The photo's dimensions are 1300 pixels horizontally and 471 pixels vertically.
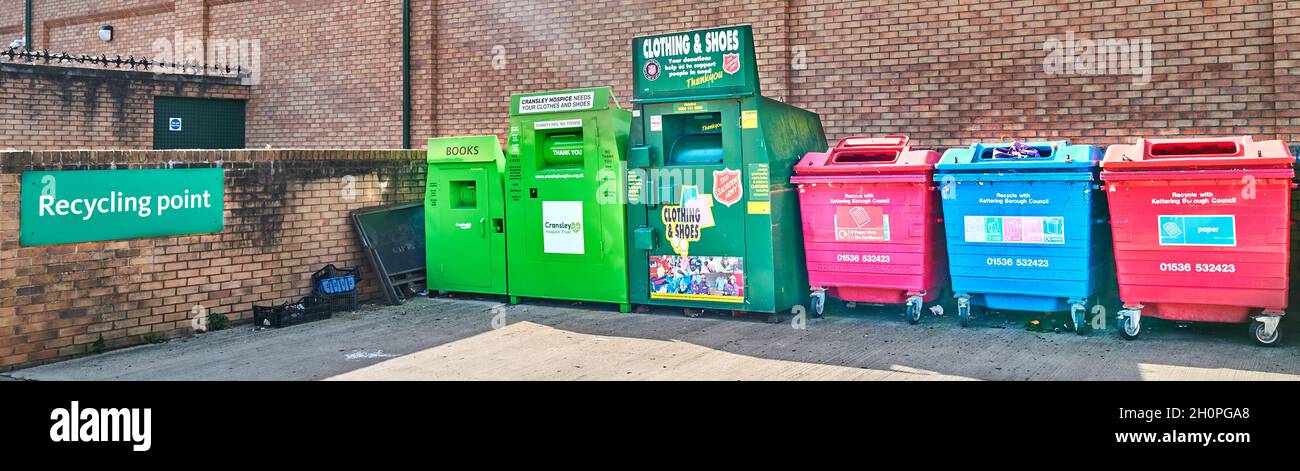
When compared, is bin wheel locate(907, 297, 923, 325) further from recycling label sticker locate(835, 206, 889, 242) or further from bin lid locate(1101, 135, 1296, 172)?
bin lid locate(1101, 135, 1296, 172)

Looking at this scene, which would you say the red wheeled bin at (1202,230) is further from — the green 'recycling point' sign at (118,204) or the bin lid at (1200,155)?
the green 'recycling point' sign at (118,204)

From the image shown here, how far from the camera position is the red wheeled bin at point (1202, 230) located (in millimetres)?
6062

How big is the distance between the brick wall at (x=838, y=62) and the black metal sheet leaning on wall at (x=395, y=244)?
2.34 meters

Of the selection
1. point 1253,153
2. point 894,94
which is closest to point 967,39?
point 894,94

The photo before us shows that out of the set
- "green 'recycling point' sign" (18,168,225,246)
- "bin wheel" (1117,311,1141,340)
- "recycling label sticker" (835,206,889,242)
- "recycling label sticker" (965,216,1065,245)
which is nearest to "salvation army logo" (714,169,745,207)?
"recycling label sticker" (835,206,889,242)

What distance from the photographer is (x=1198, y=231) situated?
6.25 m

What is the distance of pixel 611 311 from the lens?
323 inches

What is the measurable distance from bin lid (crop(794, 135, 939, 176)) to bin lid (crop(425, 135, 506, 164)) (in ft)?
8.99

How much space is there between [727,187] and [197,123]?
8.68 meters

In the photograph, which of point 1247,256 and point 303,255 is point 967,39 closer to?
point 1247,256

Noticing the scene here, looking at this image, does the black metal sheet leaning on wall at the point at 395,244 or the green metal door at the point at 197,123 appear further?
the green metal door at the point at 197,123

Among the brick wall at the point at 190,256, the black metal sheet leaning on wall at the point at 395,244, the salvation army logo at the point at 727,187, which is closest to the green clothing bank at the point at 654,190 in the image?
the salvation army logo at the point at 727,187

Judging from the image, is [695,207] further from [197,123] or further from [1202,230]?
[197,123]

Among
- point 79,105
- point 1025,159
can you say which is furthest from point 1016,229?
point 79,105
